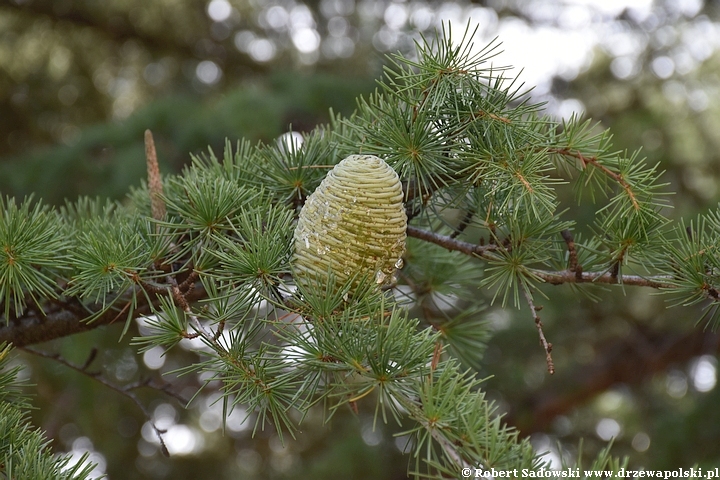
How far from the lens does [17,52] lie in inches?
118

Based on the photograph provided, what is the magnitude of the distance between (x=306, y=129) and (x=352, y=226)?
1.59 metres

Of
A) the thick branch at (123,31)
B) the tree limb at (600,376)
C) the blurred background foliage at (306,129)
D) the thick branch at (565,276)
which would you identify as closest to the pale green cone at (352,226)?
the thick branch at (565,276)

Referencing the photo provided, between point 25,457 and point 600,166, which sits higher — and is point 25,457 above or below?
below

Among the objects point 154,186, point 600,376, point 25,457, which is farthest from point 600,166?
point 600,376

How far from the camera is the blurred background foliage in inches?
84.2

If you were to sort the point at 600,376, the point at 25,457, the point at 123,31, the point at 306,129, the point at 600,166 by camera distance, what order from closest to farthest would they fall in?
the point at 25,457 → the point at 600,166 → the point at 306,129 → the point at 600,376 → the point at 123,31

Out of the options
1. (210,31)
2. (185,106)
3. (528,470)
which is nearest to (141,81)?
(210,31)

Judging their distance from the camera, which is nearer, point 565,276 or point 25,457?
point 25,457

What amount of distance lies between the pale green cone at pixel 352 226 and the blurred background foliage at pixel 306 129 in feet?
4.54

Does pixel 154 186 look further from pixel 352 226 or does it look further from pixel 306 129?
pixel 306 129

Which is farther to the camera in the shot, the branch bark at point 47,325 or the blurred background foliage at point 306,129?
the blurred background foliage at point 306,129

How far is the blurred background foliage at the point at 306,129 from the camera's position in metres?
2.14

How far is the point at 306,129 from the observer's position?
2.15 metres

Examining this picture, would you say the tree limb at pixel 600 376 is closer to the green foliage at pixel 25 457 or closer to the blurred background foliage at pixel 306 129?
the blurred background foliage at pixel 306 129
